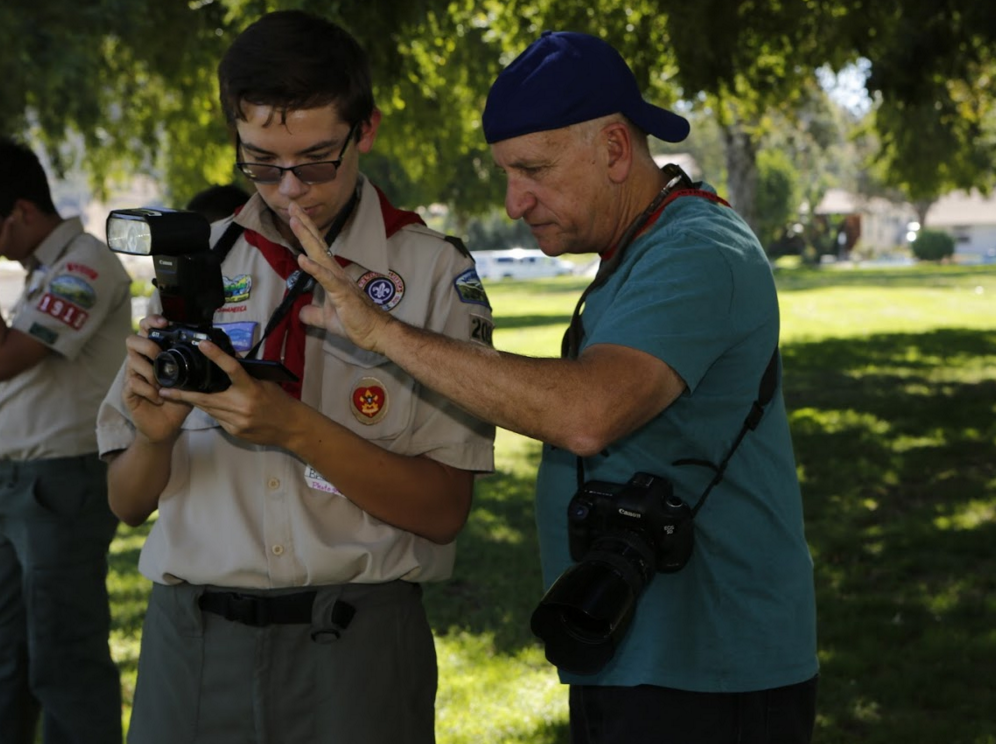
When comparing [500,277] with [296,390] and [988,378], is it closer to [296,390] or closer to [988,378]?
[988,378]

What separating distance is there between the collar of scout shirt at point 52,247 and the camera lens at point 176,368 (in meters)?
2.35

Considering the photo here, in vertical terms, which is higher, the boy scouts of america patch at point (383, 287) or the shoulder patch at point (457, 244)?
the shoulder patch at point (457, 244)

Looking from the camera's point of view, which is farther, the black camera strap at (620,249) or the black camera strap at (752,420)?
the black camera strap at (620,249)

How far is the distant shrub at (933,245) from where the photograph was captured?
200 feet

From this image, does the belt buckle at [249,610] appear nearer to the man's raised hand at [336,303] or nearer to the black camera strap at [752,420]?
the man's raised hand at [336,303]

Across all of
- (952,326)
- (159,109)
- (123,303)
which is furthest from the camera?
(952,326)

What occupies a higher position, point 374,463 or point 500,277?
point 374,463

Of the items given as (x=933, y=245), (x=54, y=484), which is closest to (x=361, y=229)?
(x=54, y=484)

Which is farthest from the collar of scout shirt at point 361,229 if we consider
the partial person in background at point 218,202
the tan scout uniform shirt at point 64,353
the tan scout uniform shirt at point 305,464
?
the tan scout uniform shirt at point 64,353

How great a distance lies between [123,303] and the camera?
173 inches

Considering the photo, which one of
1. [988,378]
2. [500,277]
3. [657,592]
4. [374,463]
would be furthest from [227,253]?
[500,277]

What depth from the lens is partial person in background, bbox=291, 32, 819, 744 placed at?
207 centimetres

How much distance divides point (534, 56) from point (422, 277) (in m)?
0.49

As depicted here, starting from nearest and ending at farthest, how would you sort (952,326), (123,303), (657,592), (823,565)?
(657,592), (123,303), (823,565), (952,326)
